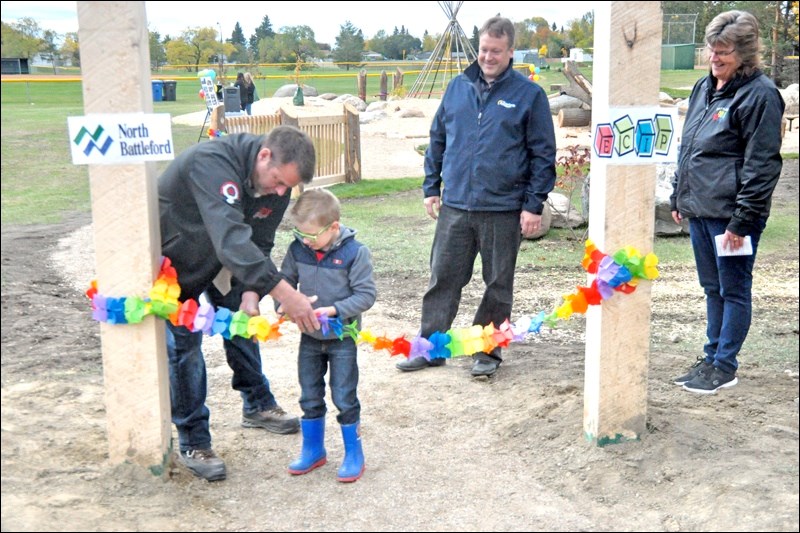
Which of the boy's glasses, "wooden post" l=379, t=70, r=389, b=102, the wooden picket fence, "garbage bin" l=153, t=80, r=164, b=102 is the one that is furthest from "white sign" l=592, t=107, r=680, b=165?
"wooden post" l=379, t=70, r=389, b=102

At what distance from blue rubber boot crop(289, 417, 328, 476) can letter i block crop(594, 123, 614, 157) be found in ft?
5.67

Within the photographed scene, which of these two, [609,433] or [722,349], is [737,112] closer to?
[722,349]

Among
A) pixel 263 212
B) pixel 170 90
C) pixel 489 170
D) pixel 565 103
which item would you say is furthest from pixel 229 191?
pixel 170 90

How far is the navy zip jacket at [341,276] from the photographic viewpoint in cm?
362

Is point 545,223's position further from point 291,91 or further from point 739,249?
point 291,91

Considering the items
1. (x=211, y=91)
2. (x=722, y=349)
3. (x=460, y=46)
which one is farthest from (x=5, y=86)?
(x=460, y=46)

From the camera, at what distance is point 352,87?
3559 cm

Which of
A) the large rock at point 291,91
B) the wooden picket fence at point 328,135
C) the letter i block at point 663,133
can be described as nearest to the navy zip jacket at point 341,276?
the letter i block at point 663,133

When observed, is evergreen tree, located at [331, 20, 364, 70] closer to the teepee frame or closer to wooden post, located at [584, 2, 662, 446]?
the teepee frame

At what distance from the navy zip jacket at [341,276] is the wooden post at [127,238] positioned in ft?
1.96

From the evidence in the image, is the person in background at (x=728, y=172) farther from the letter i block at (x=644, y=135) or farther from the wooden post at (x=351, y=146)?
the wooden post at (x=351, y=146)

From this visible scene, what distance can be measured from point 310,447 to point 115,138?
162 cm

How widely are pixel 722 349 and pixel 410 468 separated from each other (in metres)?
1.97

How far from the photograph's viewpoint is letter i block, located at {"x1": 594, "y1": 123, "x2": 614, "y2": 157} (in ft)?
11.8
